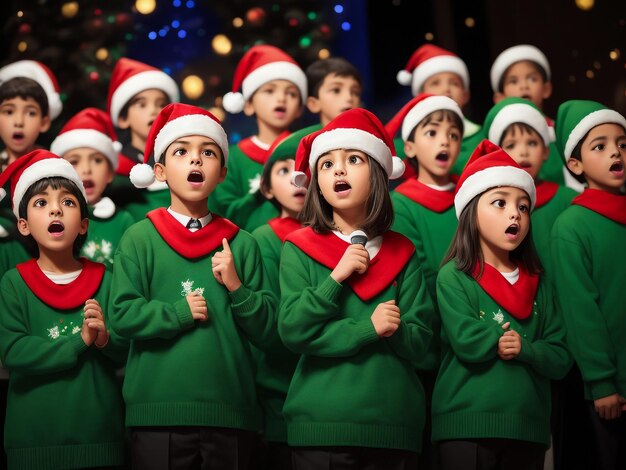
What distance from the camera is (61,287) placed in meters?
3.50

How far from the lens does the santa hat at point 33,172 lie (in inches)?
141

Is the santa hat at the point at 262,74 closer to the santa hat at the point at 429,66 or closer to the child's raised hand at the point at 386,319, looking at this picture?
the santa hat at the point at 429,66

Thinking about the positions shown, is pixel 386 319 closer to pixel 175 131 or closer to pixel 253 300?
pixel 253 300

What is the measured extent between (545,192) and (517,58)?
0.93 metres

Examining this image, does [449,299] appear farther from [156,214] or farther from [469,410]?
[156,214]

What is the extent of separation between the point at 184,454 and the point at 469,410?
0.93 metres

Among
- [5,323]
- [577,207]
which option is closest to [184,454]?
[5,323]

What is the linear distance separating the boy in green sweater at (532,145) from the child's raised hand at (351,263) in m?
1.16

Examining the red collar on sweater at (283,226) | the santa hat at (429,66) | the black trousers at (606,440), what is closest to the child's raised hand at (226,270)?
the red collar on sweater at (283,226)

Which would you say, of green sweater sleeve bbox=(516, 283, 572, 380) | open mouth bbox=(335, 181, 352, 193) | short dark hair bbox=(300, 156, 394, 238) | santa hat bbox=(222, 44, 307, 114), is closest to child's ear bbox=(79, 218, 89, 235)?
short dark hair bbox=(300, 156, 394, 238)

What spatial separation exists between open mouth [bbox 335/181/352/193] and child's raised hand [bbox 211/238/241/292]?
40 cm

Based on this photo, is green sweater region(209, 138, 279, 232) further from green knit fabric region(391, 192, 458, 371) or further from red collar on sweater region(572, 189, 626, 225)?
red collar on sweater region(572, 189, 626, 225)

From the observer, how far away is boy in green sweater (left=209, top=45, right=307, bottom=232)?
4438 mm

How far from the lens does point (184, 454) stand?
3283mm
